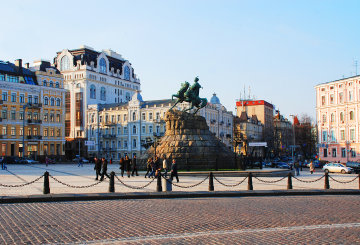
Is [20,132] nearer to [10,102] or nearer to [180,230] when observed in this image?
[10,102]

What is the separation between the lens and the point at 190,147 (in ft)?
103

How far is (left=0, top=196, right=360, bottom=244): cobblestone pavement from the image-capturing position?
9125mm

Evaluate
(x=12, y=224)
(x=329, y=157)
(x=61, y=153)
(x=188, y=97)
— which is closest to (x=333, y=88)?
(x=329, y=157)

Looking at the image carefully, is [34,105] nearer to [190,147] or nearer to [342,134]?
[190,147]

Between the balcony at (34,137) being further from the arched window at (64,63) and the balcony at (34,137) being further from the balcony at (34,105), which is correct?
the arched window at (64,63)

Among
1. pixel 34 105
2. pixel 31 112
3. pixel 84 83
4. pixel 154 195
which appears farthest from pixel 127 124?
pixel 154 195

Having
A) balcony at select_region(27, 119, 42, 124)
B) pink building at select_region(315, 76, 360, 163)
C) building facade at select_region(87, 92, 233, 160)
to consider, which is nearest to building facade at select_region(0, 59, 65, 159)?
balcony at select_region(27, 119, 42, 124)

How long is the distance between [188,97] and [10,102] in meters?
45.8

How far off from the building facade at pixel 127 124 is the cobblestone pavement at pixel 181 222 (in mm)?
67037

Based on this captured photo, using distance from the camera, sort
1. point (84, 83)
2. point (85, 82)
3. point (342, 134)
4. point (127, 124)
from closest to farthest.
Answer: point (342, 134) < point (127, 124) < point (85, 82) < point (84, 83)

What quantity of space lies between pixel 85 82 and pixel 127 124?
52.5ft

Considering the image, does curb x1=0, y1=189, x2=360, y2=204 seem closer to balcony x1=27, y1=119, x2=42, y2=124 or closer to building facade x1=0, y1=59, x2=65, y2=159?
building facade x1=0, y1=59, x2=65, y2=159

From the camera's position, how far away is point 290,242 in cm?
884

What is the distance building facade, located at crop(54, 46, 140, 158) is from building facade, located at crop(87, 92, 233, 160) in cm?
339
